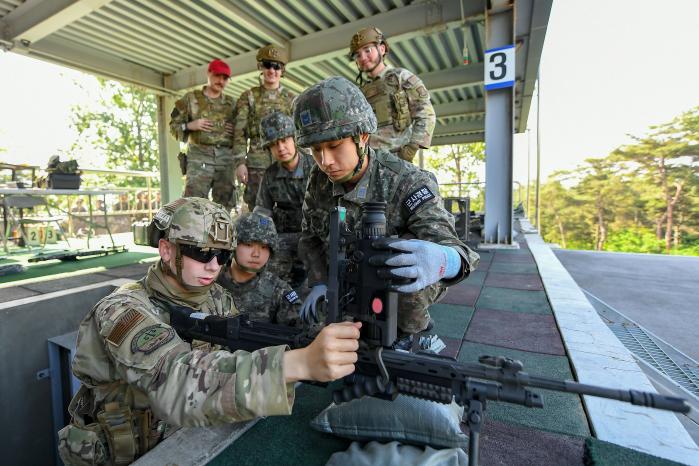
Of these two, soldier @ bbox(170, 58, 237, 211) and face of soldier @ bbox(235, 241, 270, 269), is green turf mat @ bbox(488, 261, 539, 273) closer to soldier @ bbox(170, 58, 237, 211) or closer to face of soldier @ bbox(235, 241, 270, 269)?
face of soldier @ bbox(235, 241, 270, 269)

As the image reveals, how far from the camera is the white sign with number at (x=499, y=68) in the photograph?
597cm

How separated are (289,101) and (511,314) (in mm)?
3580

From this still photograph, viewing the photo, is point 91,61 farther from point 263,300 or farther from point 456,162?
point 456,162

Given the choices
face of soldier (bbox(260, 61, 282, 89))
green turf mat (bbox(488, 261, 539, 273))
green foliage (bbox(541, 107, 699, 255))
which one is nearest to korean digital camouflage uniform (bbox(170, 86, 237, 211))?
face of soldier (bbox(260, 61, 282, 89))

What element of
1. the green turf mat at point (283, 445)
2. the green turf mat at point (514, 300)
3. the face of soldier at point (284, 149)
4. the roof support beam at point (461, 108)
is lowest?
the green turf mat at point (283, 445)

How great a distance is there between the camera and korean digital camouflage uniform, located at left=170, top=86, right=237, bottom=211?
190 inches

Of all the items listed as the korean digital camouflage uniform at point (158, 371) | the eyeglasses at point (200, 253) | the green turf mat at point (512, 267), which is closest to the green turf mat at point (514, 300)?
the green turf mat at point (512, 267)

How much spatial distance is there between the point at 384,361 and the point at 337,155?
1.01m

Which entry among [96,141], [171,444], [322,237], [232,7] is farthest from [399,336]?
[96,141]

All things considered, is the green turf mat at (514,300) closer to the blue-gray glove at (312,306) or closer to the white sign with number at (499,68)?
the blue-gray glove at (312,306)

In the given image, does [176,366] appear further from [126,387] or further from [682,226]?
[682,226]

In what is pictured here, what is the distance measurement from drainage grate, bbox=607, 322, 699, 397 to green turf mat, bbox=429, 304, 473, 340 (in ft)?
5.05

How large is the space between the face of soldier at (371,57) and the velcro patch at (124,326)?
3.20 m

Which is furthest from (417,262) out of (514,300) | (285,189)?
(514,300)
